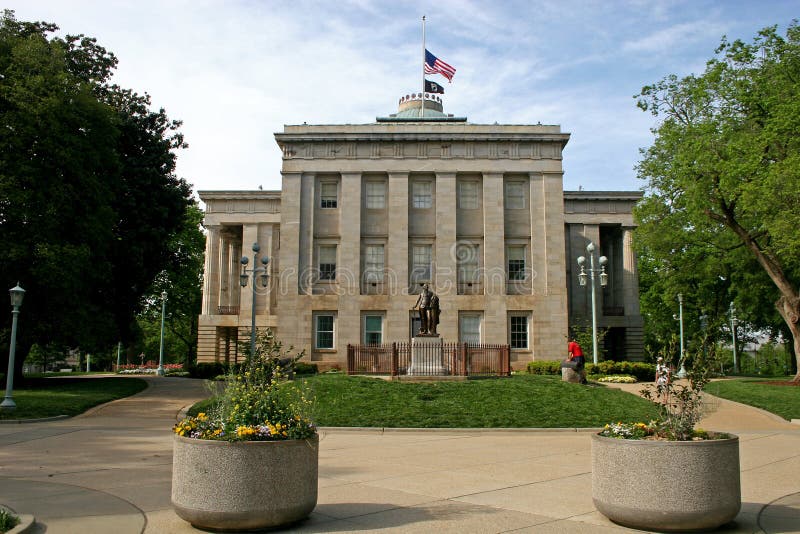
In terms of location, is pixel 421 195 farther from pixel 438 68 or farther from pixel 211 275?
pixel 211 275

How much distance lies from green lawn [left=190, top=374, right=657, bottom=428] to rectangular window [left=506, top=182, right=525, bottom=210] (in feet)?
71.6

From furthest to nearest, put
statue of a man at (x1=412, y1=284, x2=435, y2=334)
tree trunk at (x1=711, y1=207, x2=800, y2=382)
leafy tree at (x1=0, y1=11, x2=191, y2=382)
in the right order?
tree trunk at (x1=711, y1=207, x2=800, y2=382) → statue of a man at (x1=412, y1=284, x2=435, y2=334) → leafy tree at (x1=0, y1=11, x2=191, y2=382)

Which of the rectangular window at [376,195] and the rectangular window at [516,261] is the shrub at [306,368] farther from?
the rectangular window at [516,261]

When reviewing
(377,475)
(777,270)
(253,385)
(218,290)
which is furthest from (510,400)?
(218,290)

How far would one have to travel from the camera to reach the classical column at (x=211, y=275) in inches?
2120

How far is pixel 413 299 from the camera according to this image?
146ft

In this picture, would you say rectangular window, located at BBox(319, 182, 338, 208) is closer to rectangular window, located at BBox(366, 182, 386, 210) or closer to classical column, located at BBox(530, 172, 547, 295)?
rectangular window, located at BBox(366, 182, 386, 210)

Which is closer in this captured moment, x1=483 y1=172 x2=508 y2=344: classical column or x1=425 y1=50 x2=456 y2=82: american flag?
x1=483 y1=172 x2=508 y2=344: classical column

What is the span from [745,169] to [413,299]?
20.6 m

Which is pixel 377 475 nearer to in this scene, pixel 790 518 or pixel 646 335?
pixel 790 518

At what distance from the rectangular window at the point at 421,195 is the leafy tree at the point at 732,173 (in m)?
13.6

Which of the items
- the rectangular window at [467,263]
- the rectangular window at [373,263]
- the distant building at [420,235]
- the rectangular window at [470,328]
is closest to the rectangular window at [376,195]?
the distant building at [420,235]

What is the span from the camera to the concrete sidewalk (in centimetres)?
764

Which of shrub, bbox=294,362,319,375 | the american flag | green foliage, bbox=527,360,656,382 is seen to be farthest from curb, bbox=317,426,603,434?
the american flag
